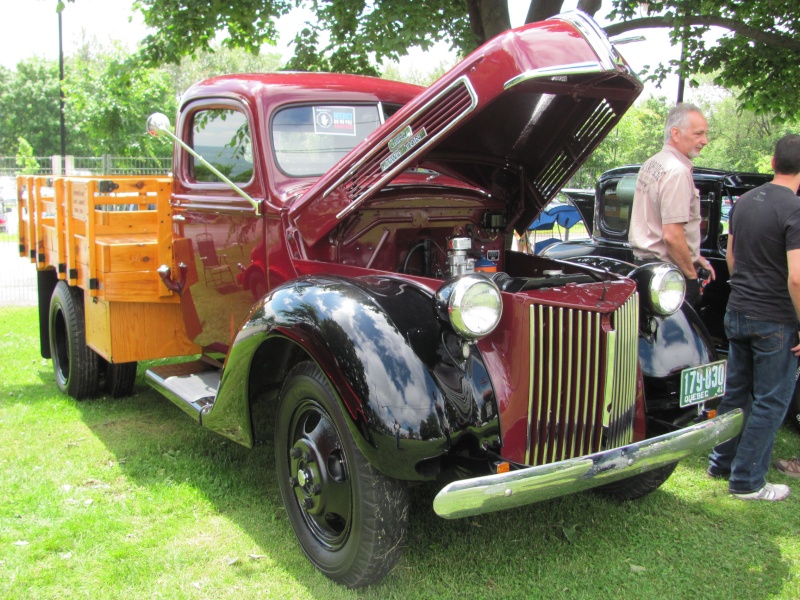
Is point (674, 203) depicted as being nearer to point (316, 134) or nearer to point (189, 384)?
point (316, 134)

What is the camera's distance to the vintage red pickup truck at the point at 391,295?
8.11 feet

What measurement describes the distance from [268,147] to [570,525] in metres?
2.32

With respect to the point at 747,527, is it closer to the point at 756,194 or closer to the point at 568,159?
the point at 756,194

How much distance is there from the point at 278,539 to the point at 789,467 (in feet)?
9.18

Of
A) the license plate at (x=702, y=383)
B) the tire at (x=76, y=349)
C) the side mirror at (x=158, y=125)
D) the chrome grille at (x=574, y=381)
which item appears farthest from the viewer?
the tire at (x=76, y=349)

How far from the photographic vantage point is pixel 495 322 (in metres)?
2.52

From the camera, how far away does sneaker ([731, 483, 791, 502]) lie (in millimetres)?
3549

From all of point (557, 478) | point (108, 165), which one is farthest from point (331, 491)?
point (108, 165)

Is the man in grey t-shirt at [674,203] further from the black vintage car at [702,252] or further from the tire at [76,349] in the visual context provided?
the tire at [76,349]

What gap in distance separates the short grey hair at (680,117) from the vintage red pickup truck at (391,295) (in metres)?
0.73

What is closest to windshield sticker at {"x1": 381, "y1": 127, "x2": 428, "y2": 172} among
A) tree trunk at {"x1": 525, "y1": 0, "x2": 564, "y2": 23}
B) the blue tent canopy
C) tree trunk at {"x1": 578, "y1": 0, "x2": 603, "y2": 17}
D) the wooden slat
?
the wooden slat

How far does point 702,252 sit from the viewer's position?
5441 millimetres

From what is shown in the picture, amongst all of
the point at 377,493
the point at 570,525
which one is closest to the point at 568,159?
the point at 570,525

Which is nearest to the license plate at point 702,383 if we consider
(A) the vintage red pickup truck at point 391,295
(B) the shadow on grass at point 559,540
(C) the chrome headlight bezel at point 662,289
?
(A) the vintage red pickup truck at point 391,295
